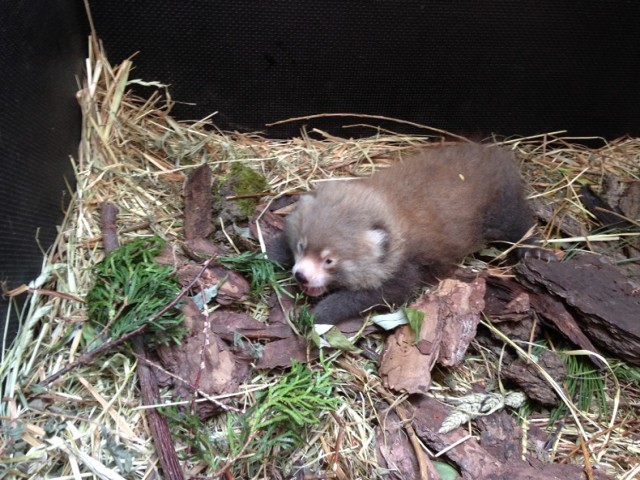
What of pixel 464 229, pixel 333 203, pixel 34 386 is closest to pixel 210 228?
pixel 333 203

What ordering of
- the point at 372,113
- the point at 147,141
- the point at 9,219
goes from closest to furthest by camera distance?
the point at 9,219 < the point at 147,141 < the point at 372,113

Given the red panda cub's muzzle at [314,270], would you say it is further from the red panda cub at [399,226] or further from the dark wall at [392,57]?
the dark wall at [392,57]

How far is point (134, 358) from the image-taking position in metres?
3.13

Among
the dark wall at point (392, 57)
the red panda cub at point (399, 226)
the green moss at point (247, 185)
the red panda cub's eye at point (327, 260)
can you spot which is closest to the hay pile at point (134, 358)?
the green moss at point (247, 185)

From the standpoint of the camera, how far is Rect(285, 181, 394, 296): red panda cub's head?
138 inches

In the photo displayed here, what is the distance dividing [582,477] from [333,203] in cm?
222

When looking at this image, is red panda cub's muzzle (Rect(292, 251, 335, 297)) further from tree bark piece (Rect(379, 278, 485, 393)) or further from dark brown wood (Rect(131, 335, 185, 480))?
dark brown wood (Rect(131, 335, 185, 480))

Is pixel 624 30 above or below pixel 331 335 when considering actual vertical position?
above

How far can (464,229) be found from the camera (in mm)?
3855

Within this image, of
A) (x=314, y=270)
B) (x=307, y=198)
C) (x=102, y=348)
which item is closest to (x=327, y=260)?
(x=314, y=270)

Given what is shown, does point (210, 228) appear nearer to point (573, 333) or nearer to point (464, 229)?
point (464, 229)

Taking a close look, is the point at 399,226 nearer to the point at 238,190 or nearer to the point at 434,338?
the point at 434,338

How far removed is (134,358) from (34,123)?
5.54 feet

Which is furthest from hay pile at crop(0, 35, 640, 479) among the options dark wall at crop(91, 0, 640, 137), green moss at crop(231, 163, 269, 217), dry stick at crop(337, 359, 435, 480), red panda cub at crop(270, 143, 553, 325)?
red panda cub at crop(270, 143, 553, 325)
